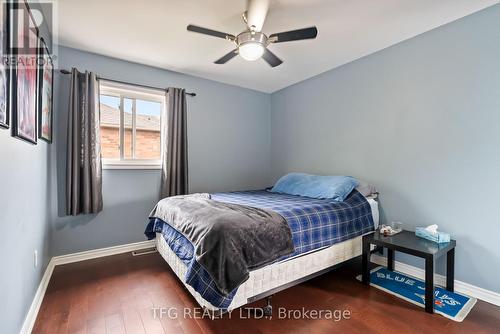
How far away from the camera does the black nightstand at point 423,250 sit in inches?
73.0

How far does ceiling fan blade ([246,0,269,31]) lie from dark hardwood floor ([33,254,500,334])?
91.4 inches

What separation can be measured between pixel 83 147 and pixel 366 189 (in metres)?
3.27

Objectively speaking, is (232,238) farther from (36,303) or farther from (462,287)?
(462,287)

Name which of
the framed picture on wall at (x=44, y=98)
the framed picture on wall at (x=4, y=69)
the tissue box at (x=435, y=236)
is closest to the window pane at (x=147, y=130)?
the framed picture on wall at (x=44, y=98)

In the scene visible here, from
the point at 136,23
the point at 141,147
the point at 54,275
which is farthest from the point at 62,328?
the point at 136,23

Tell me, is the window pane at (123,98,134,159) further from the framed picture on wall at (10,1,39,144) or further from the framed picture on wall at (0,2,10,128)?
the framed picture on wall at (0,2,10,128)

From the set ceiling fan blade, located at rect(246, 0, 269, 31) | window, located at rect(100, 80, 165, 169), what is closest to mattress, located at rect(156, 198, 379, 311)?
window, located at rect(100, 80, 165, 169)

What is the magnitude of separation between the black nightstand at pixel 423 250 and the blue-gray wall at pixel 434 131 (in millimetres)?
126

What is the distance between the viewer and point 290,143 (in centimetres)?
405

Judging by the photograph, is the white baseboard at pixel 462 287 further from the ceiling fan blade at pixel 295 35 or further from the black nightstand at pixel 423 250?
the ceiling fan blade at pixel 295 35

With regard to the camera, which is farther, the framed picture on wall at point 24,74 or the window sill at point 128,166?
the window sill at point 128,166

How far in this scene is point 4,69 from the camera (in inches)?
46.2

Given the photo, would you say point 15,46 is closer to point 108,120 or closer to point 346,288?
point 108,120

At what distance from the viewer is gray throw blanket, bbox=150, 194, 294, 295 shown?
156 centimetres
